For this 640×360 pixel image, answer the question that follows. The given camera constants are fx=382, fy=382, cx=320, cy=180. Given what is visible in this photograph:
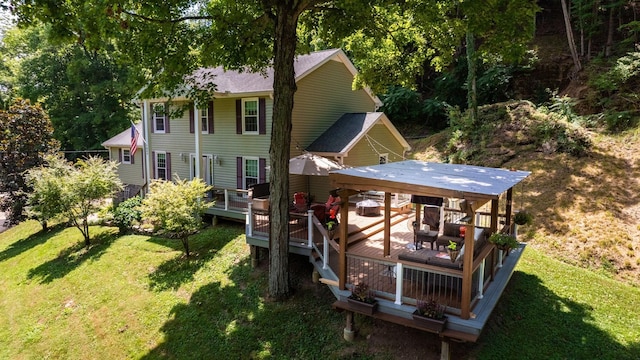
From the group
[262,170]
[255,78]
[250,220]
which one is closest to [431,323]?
[250,220]

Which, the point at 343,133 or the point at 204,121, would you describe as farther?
the point at 204,121

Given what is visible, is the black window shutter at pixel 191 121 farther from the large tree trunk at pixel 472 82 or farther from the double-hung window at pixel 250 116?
the large tree trunk at pixel 472 82

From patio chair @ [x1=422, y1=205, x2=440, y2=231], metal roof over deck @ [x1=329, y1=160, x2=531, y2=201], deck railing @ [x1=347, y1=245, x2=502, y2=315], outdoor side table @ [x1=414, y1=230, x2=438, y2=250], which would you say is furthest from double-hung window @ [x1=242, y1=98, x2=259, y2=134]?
deck railing @ [x1=347, y1=245, x2=502, y2=315]

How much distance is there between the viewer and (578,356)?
24.3 feet

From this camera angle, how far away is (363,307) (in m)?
7.61

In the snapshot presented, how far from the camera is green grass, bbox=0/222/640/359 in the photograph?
798 centimetres

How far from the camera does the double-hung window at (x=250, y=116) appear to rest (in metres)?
16.4

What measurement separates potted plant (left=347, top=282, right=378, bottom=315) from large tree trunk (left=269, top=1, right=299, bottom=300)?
2.67 meters

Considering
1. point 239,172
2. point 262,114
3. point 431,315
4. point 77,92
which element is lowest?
point 431,315

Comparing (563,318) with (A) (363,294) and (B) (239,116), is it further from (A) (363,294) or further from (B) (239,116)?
(B) (239,116)

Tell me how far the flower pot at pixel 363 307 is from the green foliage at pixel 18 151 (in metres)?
19.9

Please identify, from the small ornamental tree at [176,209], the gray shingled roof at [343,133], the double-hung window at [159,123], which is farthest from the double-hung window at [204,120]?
the gray shingled roof at [343,133]

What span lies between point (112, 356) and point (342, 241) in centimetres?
675

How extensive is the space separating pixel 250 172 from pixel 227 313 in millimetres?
7855
